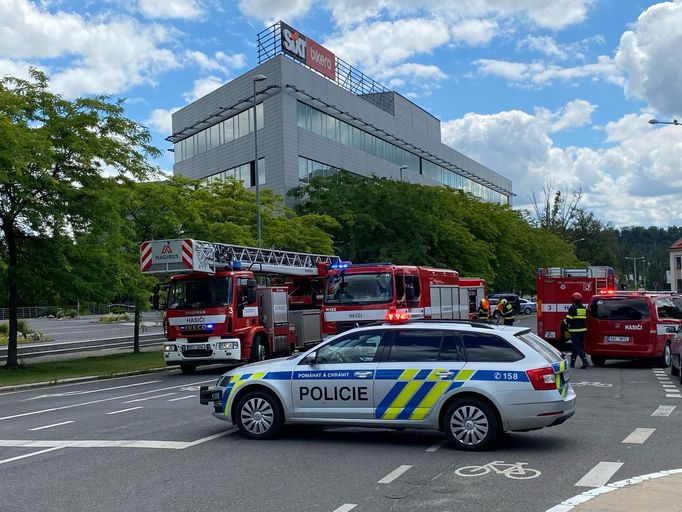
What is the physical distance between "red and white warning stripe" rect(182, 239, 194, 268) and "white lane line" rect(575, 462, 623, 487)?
43.3 feet

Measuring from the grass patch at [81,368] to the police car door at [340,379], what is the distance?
1258cm

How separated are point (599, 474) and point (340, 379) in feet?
10.4

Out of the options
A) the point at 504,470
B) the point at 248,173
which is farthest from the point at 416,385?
the point at 248,173

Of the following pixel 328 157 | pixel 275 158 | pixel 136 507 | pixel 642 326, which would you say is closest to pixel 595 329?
pixel 642 326

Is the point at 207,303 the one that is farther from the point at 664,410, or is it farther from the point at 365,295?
the point at 664,410

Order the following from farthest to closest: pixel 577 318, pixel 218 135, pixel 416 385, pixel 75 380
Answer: pixel 218 135 → pixel 75 380 → pixel 577 318 → pixel 416 385

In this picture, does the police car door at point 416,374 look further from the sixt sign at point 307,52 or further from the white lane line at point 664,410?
the sixt sign at point 307,52

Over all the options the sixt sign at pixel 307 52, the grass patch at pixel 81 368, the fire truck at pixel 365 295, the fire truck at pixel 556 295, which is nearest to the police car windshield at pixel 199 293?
the fire truck at pixel 365 295

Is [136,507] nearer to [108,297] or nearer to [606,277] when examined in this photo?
[108,297]

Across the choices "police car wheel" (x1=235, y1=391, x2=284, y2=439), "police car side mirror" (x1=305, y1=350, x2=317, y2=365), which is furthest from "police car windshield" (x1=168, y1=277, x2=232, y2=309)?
"police car side mirror" (x1=305, y1=350, x2=317, y2=365)

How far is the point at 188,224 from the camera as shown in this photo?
92.3ft

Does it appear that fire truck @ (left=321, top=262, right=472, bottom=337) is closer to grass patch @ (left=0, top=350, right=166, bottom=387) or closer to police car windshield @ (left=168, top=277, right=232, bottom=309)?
police car windshield @ (left=168, top=277, right=232, bottom=309)

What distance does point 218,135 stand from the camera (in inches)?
2089

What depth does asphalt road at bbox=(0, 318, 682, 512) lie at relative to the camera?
22.7ft
